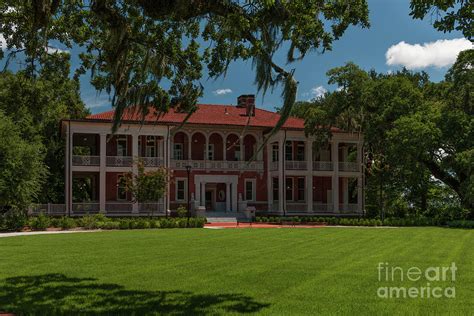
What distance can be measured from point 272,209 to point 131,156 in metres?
11.7

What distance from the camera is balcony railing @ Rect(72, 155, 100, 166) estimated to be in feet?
123

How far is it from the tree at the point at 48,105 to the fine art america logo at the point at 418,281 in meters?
8.02

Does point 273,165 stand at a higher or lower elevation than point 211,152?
lower

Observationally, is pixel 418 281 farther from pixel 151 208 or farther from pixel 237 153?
pixel 237 153

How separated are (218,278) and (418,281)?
386 centimetres

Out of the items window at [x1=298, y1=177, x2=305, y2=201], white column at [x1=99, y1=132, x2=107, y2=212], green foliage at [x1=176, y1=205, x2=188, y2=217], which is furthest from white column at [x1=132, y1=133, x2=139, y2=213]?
window at [x1=298, y1=177, x2=305, y2=201]

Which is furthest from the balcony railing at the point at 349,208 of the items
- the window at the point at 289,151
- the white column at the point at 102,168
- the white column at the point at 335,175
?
the white column at the point at 102,168

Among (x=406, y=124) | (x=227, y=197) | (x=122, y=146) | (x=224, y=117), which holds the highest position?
(x=224, y=117)

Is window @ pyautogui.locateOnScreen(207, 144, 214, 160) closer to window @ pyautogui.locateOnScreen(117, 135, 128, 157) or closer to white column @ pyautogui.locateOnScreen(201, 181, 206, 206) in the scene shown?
white column @ pyautogui.locateOnScreen(201, 181, 206, 206)

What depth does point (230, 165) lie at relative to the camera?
42406 millimetres

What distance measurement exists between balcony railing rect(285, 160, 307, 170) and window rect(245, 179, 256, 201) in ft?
10.1

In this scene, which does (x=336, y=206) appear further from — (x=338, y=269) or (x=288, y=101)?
(x=288, y=101)

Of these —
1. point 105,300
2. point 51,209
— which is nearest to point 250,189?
point 51,209

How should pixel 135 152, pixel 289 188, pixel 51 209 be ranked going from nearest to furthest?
1. pixel 51 209
2. pixel 135 152
3. pixel 289 188
